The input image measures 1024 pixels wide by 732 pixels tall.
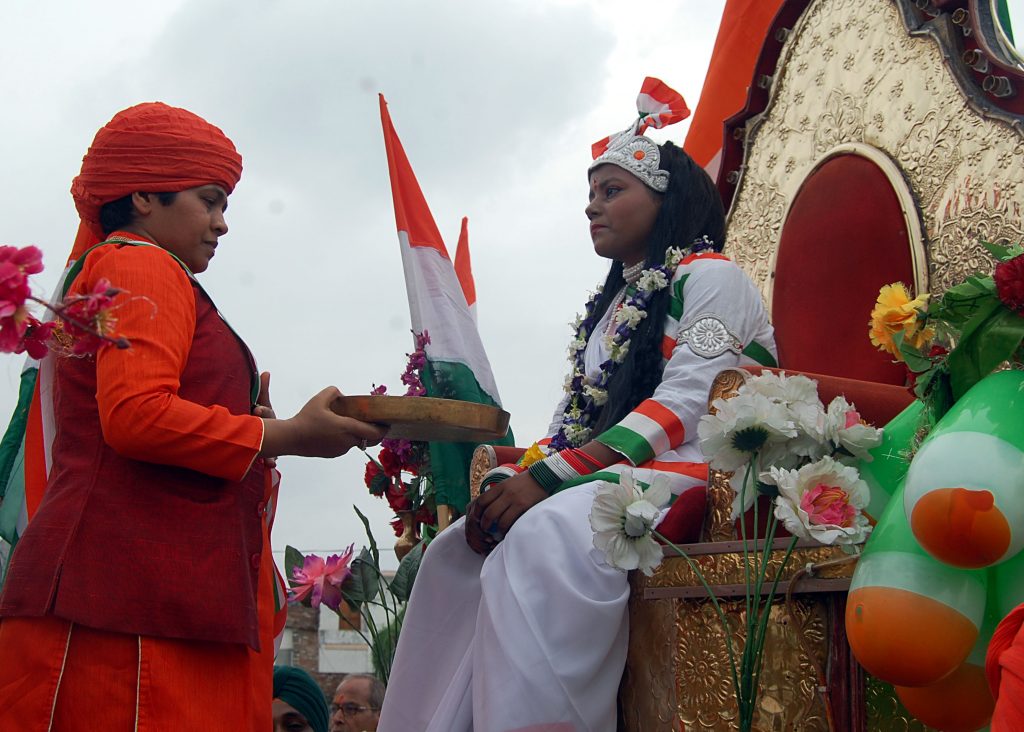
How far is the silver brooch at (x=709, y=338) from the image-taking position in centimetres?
328

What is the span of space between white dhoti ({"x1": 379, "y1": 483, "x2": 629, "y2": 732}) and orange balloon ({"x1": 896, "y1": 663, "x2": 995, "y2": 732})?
0.91 m

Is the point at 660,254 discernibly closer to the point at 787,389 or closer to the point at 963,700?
the point at 787,389

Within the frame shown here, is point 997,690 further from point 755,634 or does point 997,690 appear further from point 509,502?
point 509,502

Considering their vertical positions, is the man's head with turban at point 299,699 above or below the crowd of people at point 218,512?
below

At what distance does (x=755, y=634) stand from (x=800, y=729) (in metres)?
0.21

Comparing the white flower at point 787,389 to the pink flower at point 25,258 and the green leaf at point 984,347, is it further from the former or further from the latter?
the pink flower at point 25,258

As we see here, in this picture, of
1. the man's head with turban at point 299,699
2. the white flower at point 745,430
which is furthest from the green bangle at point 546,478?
the man's head with turban at point 299,699

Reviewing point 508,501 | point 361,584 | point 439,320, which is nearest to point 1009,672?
point 508,501

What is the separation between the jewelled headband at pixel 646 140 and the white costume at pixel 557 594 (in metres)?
0.35

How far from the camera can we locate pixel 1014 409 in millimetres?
1968

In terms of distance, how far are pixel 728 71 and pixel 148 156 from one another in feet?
11.8

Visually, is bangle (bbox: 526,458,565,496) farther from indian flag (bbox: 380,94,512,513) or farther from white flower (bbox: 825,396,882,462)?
indian flag (bbox: 380,94,512,513)

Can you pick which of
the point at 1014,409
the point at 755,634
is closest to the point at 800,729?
the point at 755,634

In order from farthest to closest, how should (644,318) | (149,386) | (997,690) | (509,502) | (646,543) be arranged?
(644,318) → (509,502) → (646,543) → (149,386) → (997,690)
